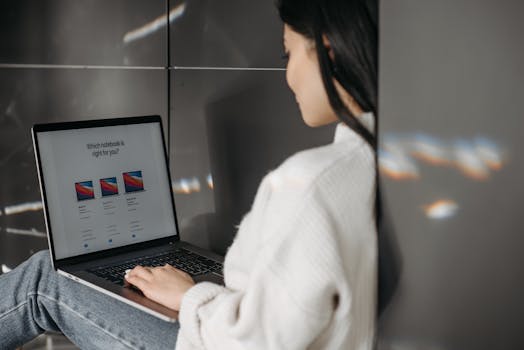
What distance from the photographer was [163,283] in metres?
1.23

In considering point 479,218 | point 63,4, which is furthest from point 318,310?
point 63,4

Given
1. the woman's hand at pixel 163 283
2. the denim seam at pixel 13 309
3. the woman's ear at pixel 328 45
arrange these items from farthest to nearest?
1. the denim seam at pixel 13 309
2. the woman's hand at pixel 163 283
3. the woman's ear at pixel 328 45

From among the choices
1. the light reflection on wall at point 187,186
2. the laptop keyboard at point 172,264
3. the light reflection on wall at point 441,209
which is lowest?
the laptop keyboard at point 172,264

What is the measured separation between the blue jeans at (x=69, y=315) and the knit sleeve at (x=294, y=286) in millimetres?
374

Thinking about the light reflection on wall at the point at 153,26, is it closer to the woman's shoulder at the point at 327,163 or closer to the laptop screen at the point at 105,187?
the laptop screen at the point at 105,187

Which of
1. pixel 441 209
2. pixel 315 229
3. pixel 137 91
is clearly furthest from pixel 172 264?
pixel 441 209

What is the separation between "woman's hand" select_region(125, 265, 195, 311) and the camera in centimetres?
118

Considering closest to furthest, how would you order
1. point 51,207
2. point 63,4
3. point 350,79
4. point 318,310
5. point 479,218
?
point 479,218 → point 318,310 → point 350,79 → point 51,207 → point 63,4

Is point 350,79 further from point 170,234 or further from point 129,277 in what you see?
point 170,234

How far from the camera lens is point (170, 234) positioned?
5.74 feet

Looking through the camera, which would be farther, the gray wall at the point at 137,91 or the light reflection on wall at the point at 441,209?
the gray wall at the point at 137,91

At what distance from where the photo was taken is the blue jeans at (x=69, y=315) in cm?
125

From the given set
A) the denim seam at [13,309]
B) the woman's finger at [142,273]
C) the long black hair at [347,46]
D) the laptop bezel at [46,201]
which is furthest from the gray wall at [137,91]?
the long black hair at [347,46]

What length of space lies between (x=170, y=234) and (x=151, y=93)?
497mm
